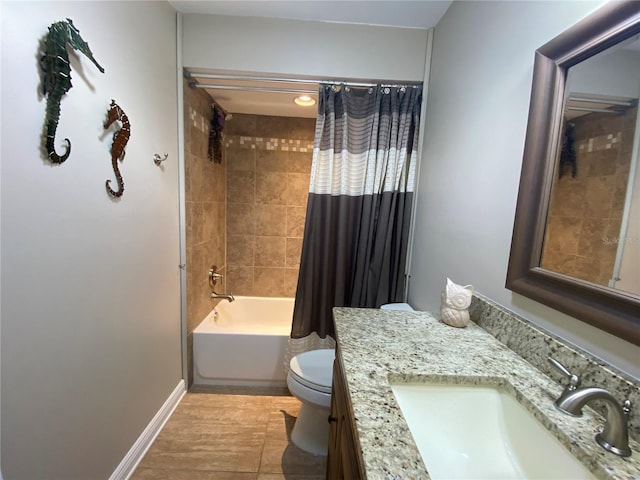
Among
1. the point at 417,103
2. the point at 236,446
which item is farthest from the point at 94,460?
the point at 417,103

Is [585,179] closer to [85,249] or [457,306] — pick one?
[457,306]

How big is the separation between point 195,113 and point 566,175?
2.08 m

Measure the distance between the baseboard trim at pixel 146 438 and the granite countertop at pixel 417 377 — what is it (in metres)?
1.28

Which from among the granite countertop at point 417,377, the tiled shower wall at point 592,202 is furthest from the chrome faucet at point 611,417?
the tiled shower wall at point 592,202

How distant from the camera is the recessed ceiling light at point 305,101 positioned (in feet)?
6.84

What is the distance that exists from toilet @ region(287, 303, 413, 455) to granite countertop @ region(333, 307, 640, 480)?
1.75ft

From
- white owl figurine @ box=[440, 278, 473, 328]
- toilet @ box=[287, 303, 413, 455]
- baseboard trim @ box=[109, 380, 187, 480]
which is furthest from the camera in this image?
toilet @ box=[287, 303, 413, 455]

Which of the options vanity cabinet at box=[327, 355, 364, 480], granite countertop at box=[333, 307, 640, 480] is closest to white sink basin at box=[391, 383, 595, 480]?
granite countertop at box=[333, 307, 640, 480]

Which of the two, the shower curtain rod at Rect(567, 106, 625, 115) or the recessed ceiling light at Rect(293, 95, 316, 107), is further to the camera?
the recessed ceiling light at Rect(293, 95, 316, 107)

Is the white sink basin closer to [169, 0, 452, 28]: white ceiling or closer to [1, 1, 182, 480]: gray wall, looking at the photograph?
[1, 1, 182, 480]: gray wall

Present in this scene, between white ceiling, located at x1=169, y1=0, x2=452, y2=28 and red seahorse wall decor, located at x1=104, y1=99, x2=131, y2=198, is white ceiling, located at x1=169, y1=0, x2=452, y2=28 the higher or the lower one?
the higher one

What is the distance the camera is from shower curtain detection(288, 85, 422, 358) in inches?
72.0

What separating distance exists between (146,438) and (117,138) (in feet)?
5.07

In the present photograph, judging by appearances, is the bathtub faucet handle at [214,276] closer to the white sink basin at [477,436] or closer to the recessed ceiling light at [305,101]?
the recessed ceiling light at [305,101]
